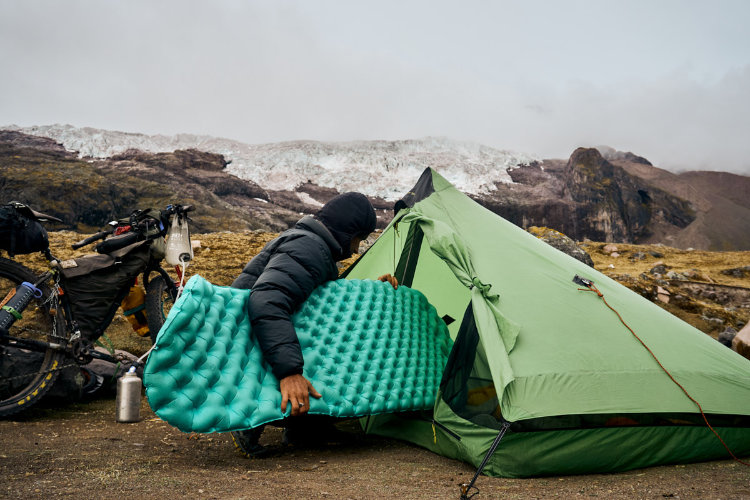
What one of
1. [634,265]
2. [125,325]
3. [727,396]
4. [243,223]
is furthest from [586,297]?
[243,223]

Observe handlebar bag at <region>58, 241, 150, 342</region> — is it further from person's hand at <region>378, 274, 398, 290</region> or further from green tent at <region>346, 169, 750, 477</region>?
green tent at <region>346, 169, 750, 477</region>

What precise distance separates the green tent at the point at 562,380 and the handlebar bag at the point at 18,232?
122 inches

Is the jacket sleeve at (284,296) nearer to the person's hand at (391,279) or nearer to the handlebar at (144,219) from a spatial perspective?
the person's hand at (391,279)

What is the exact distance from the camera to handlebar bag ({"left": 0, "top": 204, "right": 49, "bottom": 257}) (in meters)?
3.91

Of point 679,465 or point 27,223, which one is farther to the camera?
point 27,223

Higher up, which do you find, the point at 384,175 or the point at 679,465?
the point at 384,175

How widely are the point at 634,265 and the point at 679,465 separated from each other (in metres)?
21.1

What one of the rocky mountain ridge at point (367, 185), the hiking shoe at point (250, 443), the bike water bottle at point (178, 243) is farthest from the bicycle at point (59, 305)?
the rocky mountain ridge at point (367, 185)

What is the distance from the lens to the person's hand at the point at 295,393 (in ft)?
8.69

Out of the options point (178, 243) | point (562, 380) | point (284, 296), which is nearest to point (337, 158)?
point (178, 243)

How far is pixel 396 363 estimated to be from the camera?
Result: 3.39 metres

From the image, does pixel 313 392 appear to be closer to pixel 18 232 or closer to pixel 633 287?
pixel 18 232

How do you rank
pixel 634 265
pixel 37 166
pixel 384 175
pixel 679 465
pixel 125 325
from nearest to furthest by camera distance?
pixel 679 465 < pixel 125 325 < pixel 634 265 < pixel 37 166 < pixel 384 175

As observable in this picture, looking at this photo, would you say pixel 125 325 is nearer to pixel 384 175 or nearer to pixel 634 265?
pixel 634 265
